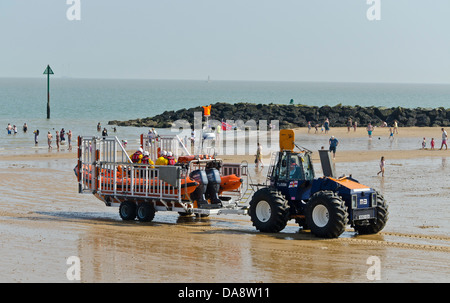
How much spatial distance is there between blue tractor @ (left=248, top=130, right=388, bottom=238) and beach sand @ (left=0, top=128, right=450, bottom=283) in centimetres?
34

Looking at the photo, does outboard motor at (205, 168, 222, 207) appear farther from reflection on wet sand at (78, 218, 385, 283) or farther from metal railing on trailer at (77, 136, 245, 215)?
reflection on wet sand at (78, 218, 385, 283)

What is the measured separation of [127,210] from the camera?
1992 cm

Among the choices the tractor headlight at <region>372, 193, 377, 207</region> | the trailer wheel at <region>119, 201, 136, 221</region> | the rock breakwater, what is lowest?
the trailer wheel at <region>119, 201, 136, 221</region>

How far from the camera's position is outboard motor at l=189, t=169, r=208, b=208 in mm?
19016

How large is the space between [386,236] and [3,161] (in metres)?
27.4

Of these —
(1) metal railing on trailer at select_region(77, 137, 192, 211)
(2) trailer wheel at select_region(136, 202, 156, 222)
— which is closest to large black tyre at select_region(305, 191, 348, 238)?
(1) metal railing on trailer at select_region(77, 137, 192, 211)

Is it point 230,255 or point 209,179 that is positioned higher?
point 209,179

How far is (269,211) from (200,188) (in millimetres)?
2149

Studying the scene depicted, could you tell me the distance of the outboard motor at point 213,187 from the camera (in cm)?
1933

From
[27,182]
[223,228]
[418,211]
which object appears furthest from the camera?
[27,182]

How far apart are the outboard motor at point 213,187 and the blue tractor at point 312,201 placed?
4.76 ft

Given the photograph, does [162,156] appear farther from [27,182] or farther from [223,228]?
[27,182]

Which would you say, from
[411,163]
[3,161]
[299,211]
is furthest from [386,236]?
[3,161]
